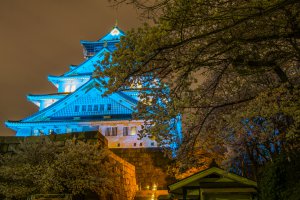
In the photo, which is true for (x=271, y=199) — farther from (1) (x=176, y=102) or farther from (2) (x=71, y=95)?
(2) (x=71, y=95)

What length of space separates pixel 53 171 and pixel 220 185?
6.29 metres

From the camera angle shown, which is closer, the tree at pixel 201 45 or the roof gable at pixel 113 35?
the tree at pixel 201 45

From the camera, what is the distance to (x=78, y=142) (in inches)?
471

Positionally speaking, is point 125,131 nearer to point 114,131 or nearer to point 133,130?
point 133,130

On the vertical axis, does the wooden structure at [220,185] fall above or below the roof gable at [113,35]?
below

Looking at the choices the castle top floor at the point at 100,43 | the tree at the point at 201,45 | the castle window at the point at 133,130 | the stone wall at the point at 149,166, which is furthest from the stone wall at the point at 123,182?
the castle top floor at the point at 100,43

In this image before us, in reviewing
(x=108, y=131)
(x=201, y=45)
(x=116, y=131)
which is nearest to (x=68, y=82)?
(x=108, y=131)

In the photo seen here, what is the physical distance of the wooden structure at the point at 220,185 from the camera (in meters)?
6.43

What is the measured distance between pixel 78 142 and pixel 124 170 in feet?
18.2

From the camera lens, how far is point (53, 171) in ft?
33.9

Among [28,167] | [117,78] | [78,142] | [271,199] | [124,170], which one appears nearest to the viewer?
[117,78]

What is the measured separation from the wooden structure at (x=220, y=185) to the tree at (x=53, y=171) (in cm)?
436

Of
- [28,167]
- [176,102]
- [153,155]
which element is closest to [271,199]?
[176,102]

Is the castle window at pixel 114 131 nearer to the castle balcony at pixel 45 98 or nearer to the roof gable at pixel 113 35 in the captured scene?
the castle balcony at pixel 45 98
